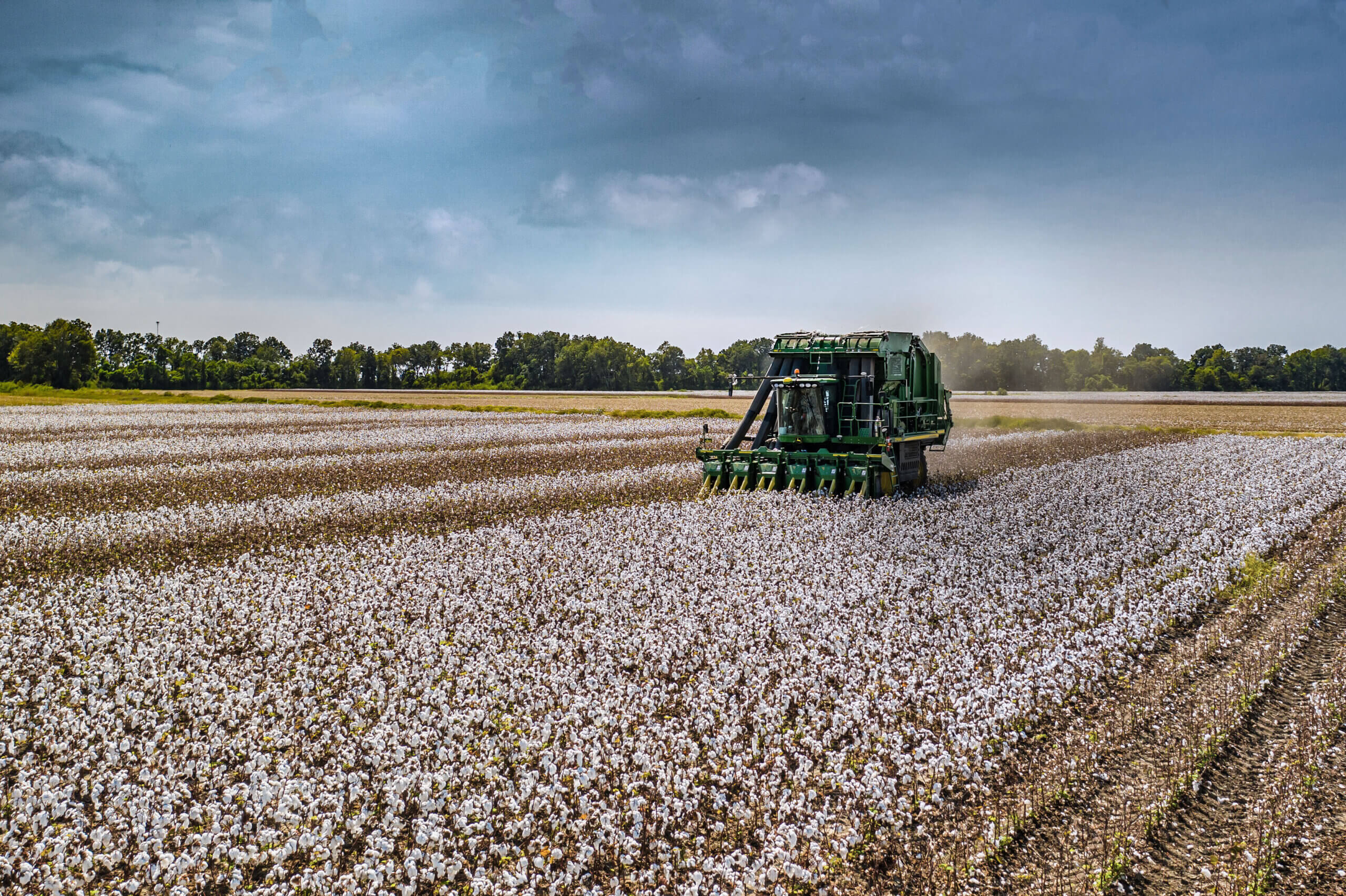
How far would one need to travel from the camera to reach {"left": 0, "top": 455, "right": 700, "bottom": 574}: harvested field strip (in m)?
12.7

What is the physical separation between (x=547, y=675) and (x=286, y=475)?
1782cm

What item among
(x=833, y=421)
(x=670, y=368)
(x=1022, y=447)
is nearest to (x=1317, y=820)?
(x=833, y=421)

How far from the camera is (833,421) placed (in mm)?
17938

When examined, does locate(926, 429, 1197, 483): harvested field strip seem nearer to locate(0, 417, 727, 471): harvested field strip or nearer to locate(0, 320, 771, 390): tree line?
locate(0, 417, 727, 471): harvested field strip

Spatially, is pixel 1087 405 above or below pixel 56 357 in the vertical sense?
Answer: below

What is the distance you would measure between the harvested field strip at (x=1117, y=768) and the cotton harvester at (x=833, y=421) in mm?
8627

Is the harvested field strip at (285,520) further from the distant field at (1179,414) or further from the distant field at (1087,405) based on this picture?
the distant field at (1087,405)

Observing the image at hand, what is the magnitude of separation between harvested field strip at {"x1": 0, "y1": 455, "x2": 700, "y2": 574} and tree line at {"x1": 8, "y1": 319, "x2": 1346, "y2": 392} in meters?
84.9

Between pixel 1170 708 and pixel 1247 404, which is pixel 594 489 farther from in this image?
pixel 1247 404

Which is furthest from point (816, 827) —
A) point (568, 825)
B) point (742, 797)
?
point (568, 825)

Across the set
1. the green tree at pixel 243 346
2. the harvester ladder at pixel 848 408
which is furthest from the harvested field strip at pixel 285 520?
the green tree at pixel 243 346

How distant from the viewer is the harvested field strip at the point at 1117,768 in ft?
15.9

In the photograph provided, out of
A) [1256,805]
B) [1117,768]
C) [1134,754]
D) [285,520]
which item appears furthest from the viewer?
[285,520]

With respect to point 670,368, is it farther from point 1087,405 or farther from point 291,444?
point 291,444
